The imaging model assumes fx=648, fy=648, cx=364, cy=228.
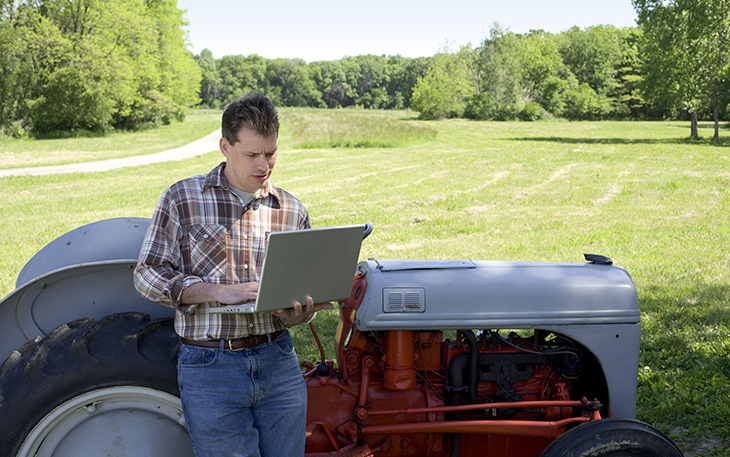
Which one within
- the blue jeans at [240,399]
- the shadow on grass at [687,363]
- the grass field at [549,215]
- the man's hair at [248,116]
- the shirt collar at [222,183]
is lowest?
the shadow on grass at [687,363]

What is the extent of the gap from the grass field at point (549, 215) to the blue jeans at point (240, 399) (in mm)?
2699

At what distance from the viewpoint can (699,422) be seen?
165 inches

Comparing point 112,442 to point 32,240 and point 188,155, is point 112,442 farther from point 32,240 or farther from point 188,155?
point 188,155

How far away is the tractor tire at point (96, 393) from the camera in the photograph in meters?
2.51

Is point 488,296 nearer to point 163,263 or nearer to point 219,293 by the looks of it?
point 219,293

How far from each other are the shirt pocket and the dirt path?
17821 millimetres

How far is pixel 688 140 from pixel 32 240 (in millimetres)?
28675

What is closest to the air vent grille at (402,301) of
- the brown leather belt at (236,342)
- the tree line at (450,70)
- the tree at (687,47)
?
the brown leather belt at (236,342)

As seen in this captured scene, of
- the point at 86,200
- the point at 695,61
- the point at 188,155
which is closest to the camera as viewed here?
the point at 86,200

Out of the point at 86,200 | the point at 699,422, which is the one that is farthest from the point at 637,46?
the point at 699,422

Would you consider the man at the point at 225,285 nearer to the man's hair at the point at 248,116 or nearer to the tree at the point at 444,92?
the man's hair at the point at 248,116

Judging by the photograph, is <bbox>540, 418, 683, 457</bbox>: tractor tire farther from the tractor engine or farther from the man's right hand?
the man's right hand

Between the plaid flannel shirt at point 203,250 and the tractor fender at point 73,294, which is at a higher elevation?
the plaid flannel shirt at point 203,250

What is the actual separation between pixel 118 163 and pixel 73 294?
20.6 m
